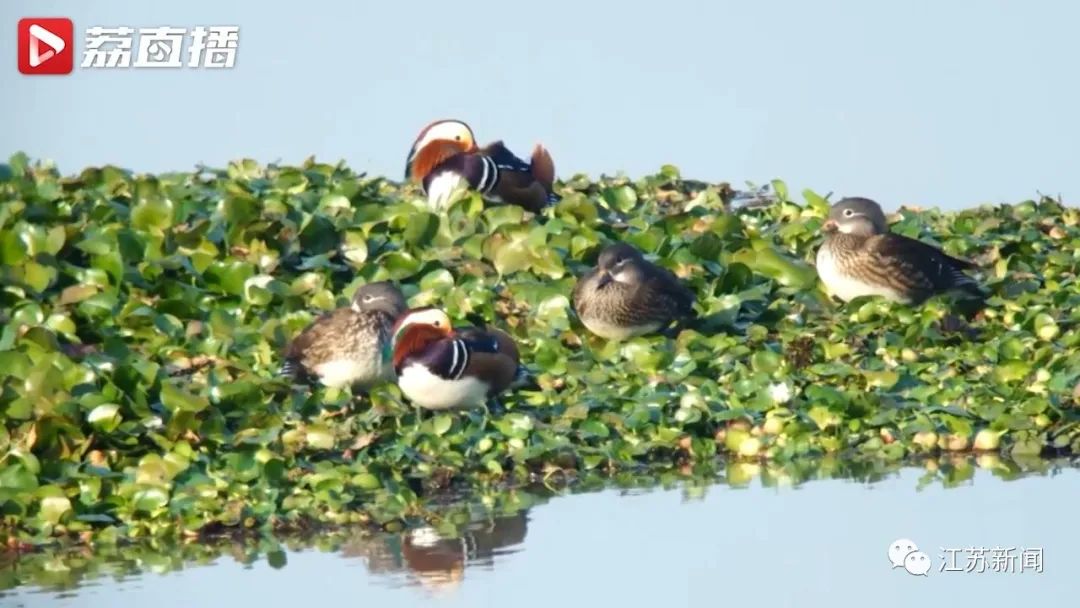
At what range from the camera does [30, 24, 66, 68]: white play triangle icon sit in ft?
A: 67.0

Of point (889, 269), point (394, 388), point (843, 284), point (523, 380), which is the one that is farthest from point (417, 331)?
point (889, 269)

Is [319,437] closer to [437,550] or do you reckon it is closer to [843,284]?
[437,550]

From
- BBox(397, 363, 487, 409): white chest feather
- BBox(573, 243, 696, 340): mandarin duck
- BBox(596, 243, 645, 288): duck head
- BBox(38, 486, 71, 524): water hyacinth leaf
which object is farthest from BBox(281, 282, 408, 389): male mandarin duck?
BBox(38, 486, 71, 524): water hyacinth leaf

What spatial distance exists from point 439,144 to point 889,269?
4.45 m

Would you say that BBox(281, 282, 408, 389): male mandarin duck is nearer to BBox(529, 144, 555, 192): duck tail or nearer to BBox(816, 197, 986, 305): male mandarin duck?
BBox(816, 197, 986, 305): male mandarin duck

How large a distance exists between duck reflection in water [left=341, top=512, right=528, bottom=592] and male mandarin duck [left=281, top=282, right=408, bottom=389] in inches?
82.1

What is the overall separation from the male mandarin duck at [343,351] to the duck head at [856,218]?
4655 mm

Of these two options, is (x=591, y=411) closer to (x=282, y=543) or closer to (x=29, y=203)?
(x=282, y=543)

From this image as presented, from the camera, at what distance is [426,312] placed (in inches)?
612

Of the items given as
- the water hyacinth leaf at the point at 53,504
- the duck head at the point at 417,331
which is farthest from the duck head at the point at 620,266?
the water hyacinth leaf at the point at 53,504

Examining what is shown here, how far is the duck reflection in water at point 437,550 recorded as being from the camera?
12555mm

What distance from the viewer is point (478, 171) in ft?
64.8

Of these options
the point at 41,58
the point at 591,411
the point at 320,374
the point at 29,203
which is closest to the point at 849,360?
the point at 591,411

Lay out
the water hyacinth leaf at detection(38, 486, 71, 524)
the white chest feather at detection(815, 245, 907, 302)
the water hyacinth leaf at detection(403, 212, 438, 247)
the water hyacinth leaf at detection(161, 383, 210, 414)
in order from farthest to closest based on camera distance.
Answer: the water hyacinth leaf at detection(403, 212, 438, 247) < the white chest feather at detection(815, 245, 907, 302) < the water hyacinth leaf at detection(161, 383, 210, 414) < the water hyacinth leaf at detection(38, 486, 71, 524)
